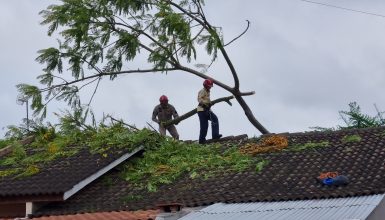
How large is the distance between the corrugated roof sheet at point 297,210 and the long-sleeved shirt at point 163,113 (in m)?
5.86

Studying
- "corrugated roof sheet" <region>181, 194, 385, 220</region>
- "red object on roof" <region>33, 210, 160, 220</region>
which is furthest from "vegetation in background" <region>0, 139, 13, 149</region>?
"corrugated roof sheet" <region>181, 194, 385, 220</region>


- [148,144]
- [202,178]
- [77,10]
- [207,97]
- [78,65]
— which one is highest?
[77,10]

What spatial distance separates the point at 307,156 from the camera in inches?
540

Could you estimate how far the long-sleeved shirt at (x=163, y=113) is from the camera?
17.1 m

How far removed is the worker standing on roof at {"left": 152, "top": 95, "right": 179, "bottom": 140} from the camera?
17016 millimetres

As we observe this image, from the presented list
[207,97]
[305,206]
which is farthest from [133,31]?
[305,206]

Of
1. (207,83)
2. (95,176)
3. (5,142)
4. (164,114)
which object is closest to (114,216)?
(95,176)

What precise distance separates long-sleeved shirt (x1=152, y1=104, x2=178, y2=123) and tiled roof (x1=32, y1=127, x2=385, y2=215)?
2.66 metres

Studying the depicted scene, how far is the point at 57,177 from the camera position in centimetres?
1378

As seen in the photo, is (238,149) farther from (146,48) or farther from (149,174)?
(146,48)

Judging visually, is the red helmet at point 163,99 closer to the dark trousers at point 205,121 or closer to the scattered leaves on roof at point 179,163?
the dark trousers at point 205,121

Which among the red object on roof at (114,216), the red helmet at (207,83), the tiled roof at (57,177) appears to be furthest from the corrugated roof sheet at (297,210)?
the red helmet at (207,83)

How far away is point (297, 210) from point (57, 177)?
17.9 feet

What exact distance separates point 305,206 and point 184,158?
4.73 metres
